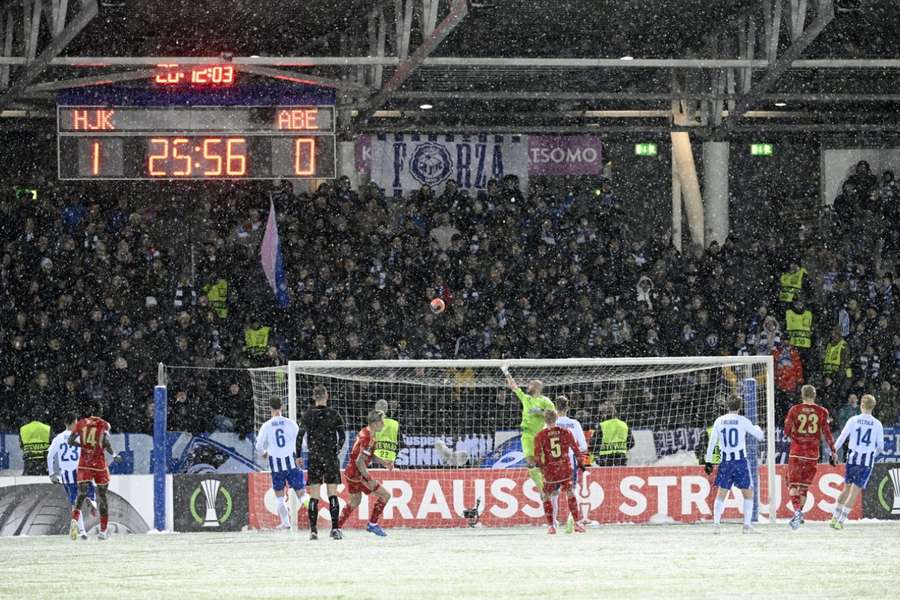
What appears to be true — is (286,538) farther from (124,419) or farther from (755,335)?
(755,335)

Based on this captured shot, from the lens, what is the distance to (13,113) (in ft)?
93.3

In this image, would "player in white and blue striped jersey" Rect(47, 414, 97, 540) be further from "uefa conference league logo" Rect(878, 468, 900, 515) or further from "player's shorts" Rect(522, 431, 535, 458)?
"uefa conference league logo" Rect(878, 468, 900, 515)

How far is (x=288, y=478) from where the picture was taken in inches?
775

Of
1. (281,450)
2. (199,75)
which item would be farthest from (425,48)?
(281,450)

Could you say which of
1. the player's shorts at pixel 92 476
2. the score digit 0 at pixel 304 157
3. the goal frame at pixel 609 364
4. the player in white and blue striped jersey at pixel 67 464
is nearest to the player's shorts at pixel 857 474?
the goal frame at pixel 609 364

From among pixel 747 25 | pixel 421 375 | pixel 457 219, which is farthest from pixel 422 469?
pixel 747 25

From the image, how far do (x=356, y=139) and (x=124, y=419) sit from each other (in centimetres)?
921

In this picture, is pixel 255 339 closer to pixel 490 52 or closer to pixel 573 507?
pixel 490 52

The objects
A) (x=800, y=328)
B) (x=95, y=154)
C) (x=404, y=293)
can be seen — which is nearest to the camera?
(x=95, y=154)

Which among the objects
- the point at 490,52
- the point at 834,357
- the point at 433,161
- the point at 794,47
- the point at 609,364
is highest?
the point at 490,52

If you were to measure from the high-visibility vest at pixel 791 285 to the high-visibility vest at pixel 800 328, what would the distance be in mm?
811

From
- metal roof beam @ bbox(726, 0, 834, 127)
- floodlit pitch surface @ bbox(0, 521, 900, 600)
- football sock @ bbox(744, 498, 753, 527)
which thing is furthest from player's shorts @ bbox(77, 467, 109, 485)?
metal roof beam @ bbox(726, 0, 834, 127)

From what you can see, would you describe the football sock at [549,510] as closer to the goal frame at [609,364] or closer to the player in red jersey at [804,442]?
the goal frame at [609,364]

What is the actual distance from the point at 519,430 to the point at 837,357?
5.64m
